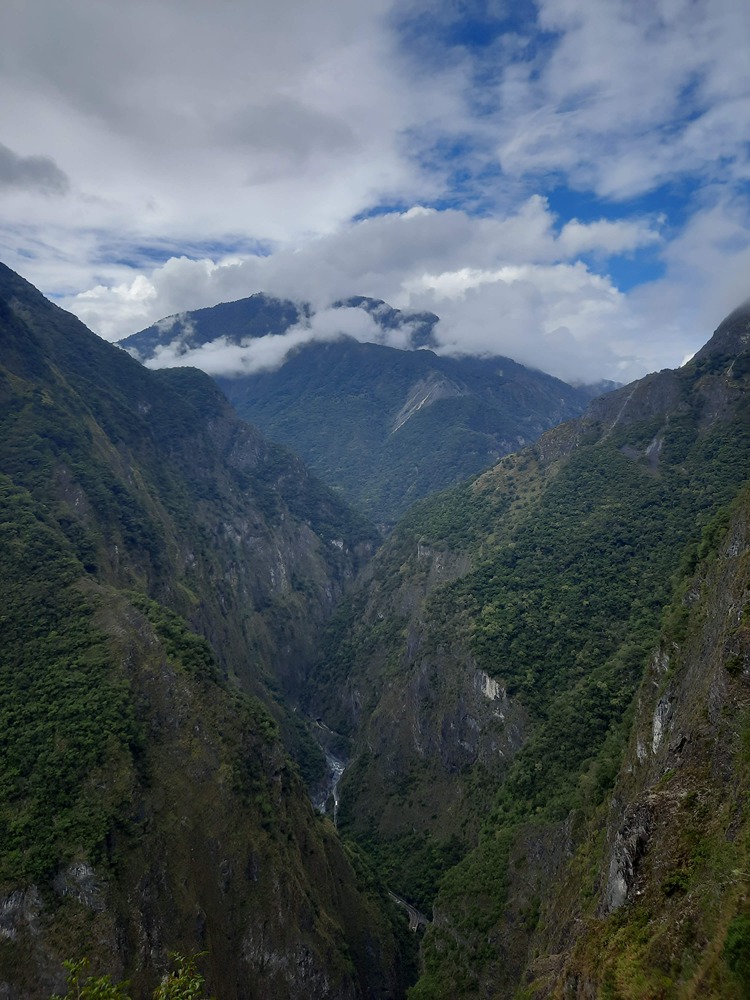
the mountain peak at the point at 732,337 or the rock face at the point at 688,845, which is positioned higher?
the mountain peak at the point at 732,337

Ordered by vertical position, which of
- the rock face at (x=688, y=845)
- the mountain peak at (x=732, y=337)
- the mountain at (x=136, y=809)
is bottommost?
the mountain at (x=136, y=809)

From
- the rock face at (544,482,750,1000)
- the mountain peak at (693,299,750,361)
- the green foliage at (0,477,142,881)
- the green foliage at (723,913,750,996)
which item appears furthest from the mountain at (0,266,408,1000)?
the mountain peak at (693,299,750,361)

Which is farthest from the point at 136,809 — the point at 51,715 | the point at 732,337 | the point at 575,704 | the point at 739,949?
the point at 732,337

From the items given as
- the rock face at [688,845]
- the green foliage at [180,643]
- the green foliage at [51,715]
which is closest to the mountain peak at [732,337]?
the rock face at [688,845]

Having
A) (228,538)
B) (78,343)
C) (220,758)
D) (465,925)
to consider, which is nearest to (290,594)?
(228,538)

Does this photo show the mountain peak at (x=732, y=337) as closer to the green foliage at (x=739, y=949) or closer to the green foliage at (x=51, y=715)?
the green foliage at (x=739, y=949)

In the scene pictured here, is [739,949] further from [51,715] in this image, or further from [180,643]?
[180,643]
